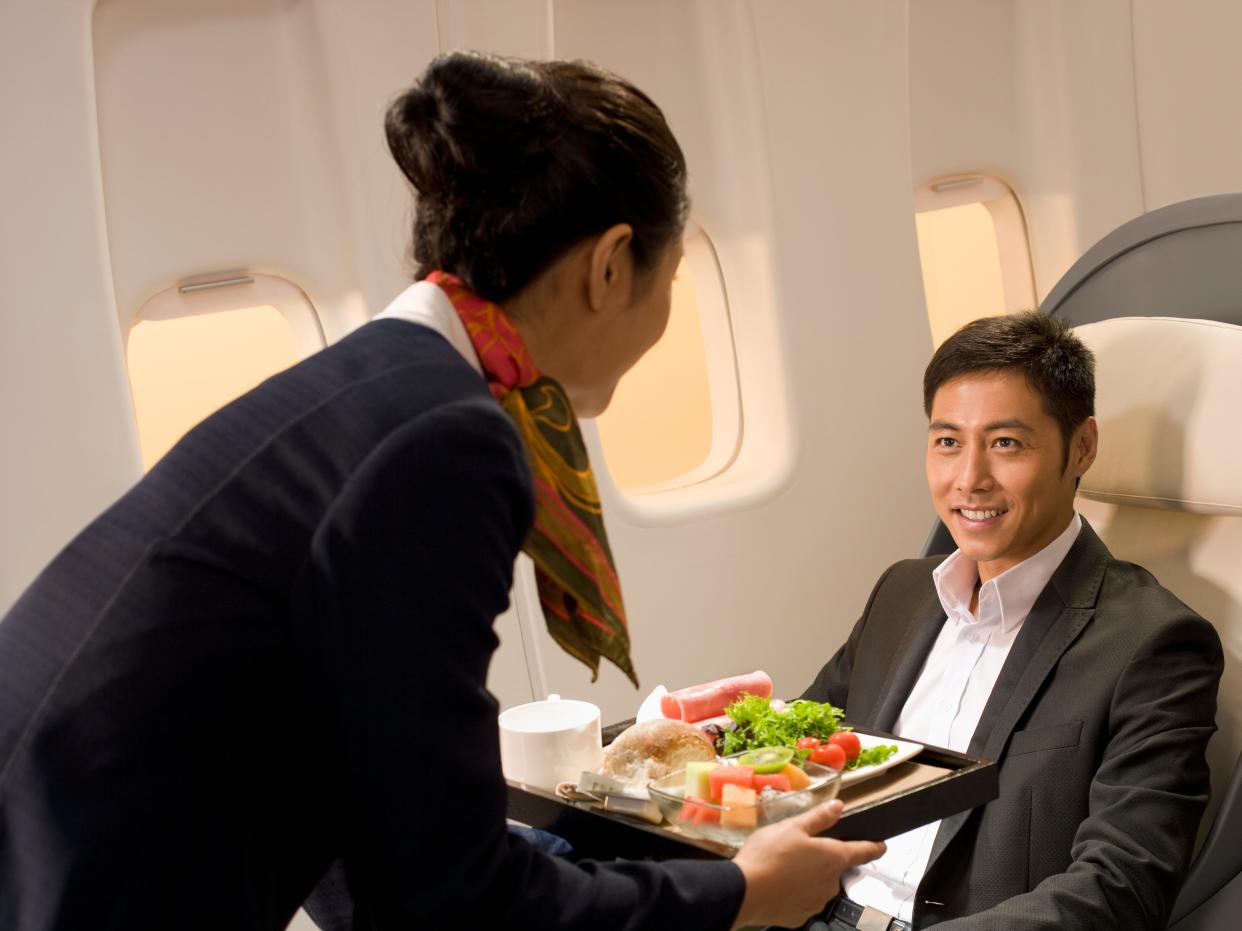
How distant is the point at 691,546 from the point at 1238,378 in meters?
1.48

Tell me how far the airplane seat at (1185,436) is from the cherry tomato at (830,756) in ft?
2.28

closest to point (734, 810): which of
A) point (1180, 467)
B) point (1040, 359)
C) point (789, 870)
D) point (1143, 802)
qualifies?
point (789, 870)

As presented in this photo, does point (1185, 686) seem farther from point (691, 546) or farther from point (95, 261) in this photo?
point (95, 261)

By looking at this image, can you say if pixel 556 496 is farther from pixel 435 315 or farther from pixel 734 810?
pixel 734 810

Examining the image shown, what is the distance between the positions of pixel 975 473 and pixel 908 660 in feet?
A: 1.18

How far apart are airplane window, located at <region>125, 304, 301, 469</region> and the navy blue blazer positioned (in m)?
4.26

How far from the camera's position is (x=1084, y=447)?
2404mm

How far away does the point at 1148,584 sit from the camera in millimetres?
2258

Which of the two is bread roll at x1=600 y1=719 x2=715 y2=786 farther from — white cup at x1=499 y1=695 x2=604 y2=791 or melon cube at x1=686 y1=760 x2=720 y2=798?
melon cube at x1=686 y1=760 x2=720 y2=798

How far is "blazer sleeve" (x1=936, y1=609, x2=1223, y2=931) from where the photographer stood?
74.5 inches

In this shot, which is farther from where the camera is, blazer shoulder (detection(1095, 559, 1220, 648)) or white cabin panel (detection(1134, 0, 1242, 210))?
white cabin panel (detection(1134, 0, 1242, 210))

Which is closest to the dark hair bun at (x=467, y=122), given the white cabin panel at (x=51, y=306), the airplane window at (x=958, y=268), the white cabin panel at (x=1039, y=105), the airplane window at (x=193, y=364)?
the white cabin panel at (x=51, y=306)

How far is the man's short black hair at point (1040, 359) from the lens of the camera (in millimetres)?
2354

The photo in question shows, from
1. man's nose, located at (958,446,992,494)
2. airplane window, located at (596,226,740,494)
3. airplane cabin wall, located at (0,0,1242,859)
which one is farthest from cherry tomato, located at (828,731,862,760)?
airplane window, located at (596,226,740,494)
